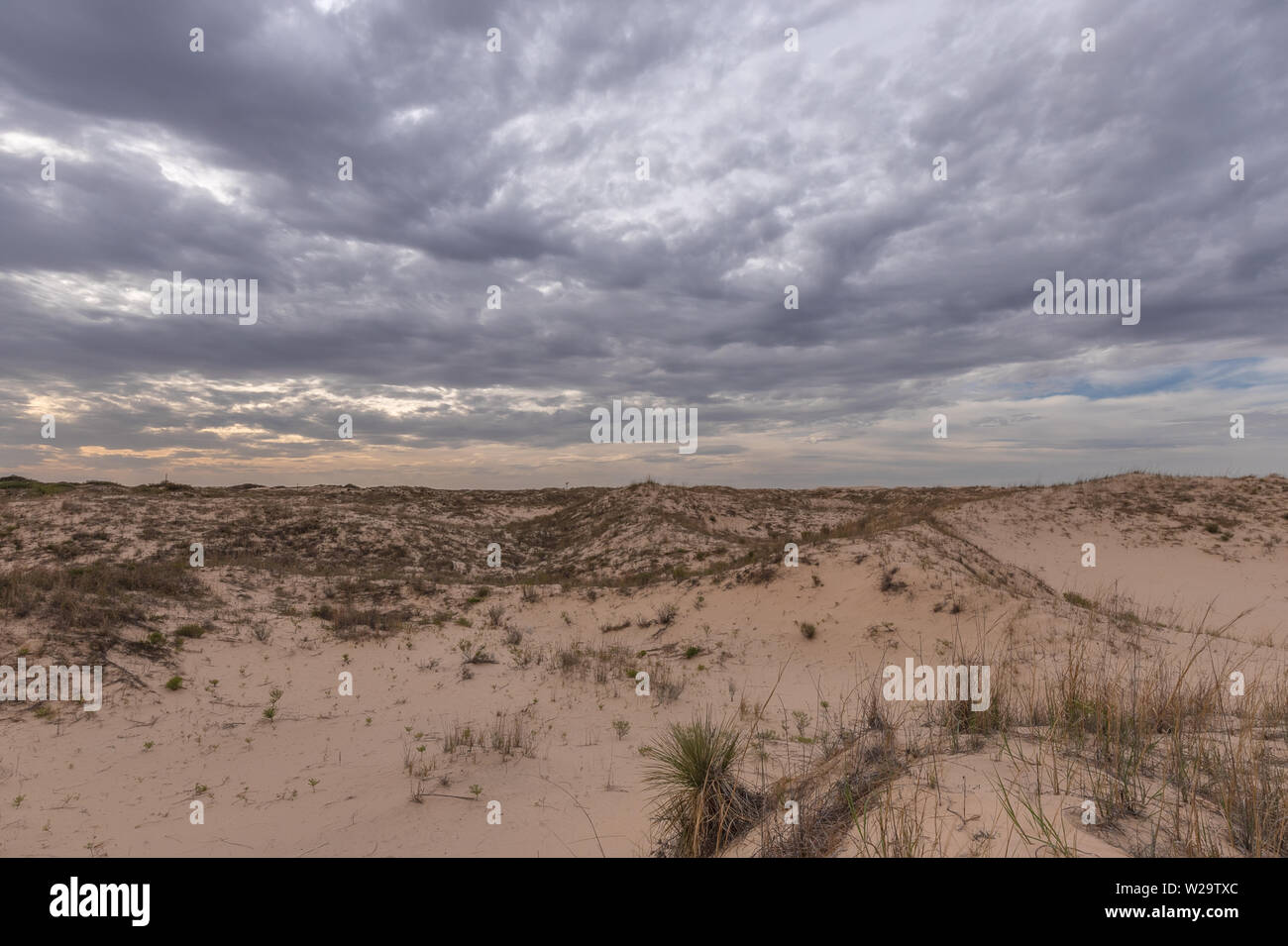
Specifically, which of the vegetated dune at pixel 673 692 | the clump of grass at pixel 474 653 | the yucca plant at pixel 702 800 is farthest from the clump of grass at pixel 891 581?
the yucca plant at pixel 702 800

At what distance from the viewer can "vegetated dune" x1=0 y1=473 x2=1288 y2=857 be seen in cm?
423

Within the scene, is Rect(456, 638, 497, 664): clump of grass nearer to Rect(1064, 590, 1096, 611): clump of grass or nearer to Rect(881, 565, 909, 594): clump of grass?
Rect(881, 565, 909, 594): clump of grass

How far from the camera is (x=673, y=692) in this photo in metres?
10.0

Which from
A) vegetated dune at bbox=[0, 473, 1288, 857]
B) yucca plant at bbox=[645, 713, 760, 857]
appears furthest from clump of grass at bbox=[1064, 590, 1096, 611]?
yucca plant at bbox=[645, 713, 760, 857]

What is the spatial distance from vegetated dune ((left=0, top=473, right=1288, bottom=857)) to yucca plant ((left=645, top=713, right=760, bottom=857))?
0.03m

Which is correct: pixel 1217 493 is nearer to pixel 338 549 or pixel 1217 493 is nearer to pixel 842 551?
pixel 842 551

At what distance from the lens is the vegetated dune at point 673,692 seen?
13.9 feet

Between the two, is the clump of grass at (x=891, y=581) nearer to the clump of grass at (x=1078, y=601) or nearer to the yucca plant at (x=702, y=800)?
the clump of grass at (x=1078, y=601)

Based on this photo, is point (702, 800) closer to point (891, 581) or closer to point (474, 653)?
point (474, 653)

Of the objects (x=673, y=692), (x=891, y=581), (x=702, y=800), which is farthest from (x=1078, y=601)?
(x=702, y=800)

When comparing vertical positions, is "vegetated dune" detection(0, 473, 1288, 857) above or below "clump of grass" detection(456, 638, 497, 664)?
above

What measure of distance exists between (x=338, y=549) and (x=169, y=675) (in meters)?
17.0
